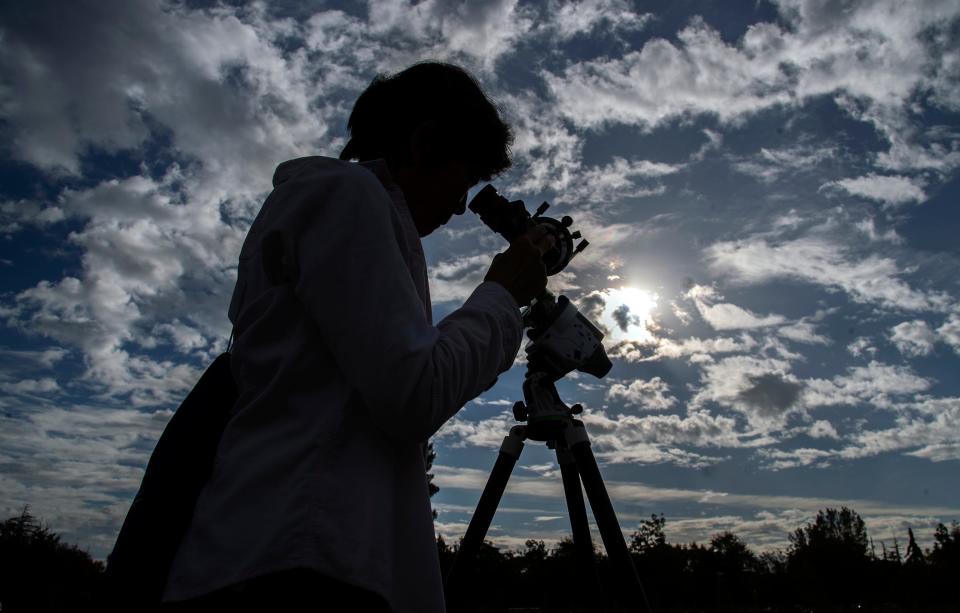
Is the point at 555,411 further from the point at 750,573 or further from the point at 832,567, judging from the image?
the point at 832,567

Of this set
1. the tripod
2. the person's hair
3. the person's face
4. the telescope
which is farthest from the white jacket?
the tripod

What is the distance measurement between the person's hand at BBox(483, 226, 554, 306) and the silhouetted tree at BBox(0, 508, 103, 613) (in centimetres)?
656

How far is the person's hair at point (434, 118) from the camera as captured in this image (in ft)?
6.71

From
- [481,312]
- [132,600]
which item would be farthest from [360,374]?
[132,600]

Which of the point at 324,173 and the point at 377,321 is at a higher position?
the point at 324,173

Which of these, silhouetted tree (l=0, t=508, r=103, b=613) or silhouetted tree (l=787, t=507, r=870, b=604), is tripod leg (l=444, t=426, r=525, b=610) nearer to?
silhouetted tree (l=0, t=508, r=103, b=613)

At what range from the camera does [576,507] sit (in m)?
3.34

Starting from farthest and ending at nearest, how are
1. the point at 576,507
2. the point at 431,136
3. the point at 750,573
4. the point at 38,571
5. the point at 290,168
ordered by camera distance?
the point at 750,573, the point at 38,571, the point at 576,507, the point at 431,136, the point at 290,168

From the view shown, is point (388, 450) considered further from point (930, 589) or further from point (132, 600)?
point (930, 589)

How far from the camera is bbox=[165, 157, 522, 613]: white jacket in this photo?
3.85 feet

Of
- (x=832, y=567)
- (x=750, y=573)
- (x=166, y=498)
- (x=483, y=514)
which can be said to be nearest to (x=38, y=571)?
(x=483, y=514)

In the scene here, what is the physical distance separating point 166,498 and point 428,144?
Result: 1.27 meters

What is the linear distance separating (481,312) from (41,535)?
391 inches

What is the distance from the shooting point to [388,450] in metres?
1.35
